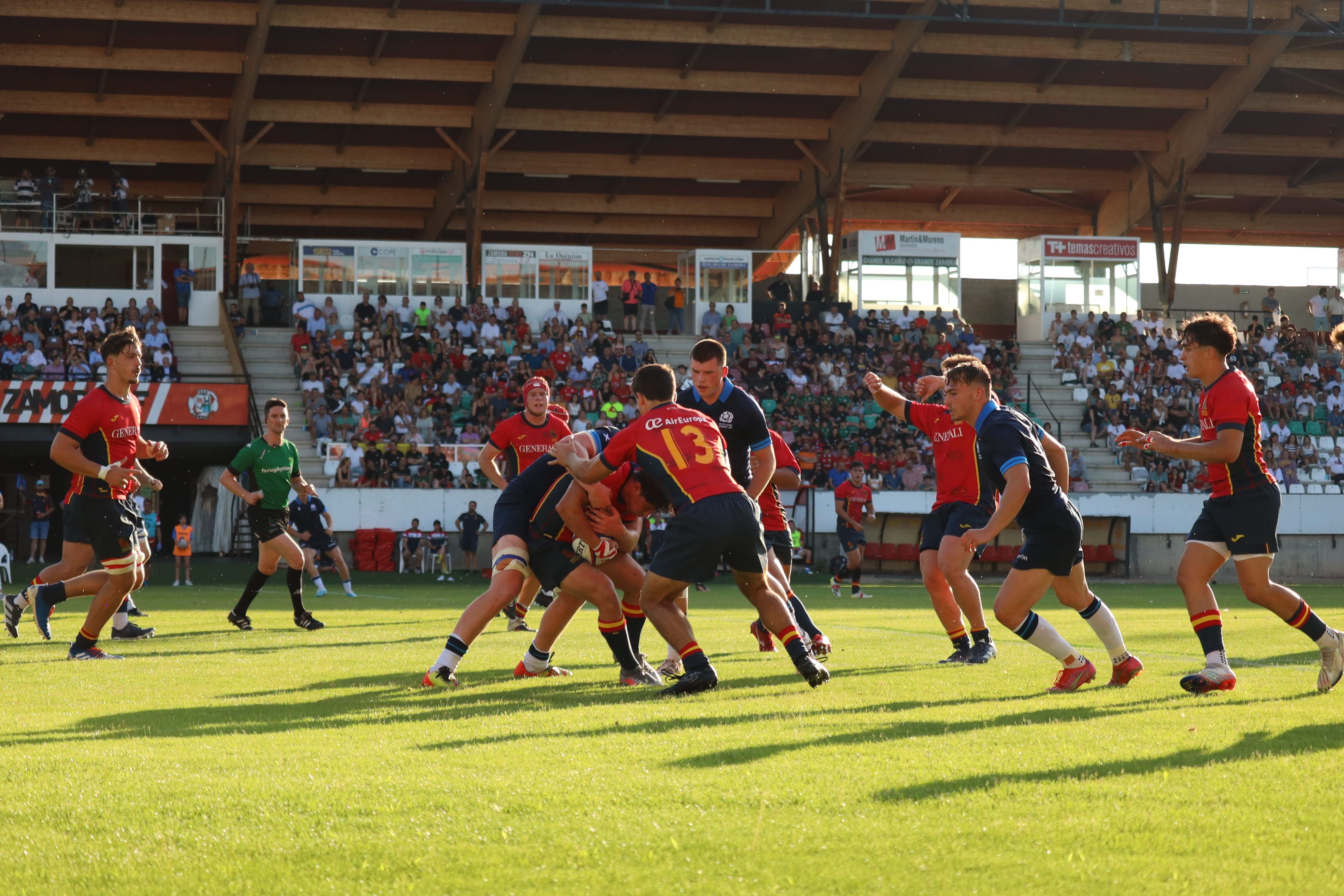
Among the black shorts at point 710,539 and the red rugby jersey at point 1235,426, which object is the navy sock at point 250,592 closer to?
the black shorts at point 710,539

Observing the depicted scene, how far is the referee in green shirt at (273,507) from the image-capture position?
1380 cm

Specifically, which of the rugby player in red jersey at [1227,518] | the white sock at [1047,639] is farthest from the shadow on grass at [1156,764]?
the white sock at [1047,639]

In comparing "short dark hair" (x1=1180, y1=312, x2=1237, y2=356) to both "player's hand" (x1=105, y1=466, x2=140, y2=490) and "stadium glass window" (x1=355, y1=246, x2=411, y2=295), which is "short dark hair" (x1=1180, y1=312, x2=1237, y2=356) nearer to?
"player's hand" (x1=105, y1=466, x2=140, y2=490)

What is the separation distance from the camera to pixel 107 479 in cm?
1000

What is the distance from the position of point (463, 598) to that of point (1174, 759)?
51.5ft

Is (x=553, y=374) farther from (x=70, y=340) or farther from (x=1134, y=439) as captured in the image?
(x=1134, y=439)

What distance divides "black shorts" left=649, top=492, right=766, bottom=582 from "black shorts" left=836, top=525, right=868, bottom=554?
586 inches

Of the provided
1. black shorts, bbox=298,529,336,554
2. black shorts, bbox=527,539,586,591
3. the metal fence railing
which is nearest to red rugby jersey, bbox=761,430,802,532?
black shorts, bbox=527,539,586,591

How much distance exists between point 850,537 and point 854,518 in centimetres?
75

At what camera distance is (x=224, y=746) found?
5.95 m

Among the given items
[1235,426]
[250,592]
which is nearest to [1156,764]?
[1235,426]

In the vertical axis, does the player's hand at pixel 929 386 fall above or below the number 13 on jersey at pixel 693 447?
above

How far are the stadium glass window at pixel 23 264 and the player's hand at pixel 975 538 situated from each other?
115 ft

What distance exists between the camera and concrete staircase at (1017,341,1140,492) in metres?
34.3
